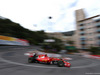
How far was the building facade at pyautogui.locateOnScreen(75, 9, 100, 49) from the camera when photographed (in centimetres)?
2677

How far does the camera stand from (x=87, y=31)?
98.4 ft

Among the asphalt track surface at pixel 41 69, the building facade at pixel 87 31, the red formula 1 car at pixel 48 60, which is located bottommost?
the asphalt track surface at pixel 41 69

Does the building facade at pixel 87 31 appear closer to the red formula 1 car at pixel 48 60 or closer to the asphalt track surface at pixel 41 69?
the asphalt track surface at pixel 41 69

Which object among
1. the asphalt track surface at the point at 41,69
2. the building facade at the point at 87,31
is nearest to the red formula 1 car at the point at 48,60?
the asphalt track surface at the point at 41,69

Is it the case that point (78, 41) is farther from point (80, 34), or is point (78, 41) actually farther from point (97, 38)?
point (97, 38)

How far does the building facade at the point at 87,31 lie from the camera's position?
87.8 ft

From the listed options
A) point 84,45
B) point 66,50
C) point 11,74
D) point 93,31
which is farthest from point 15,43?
point 93,31

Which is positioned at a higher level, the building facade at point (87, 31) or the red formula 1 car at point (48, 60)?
the building facade at point (87, 31)

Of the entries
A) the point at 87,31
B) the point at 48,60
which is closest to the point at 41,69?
the point at 48,60

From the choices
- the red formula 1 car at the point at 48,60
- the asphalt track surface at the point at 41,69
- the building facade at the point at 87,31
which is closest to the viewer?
the asphalt track surface at the point at 41,69

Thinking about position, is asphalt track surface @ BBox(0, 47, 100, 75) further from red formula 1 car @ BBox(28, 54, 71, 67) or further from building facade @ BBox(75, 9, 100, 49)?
building facade @ BBox(75, 9, 100, 49)

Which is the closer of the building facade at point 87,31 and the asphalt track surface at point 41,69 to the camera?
the asphalt track surface at point 41,69

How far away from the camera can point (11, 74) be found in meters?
4.95

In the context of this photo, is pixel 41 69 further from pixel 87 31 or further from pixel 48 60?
pixel 87 31
